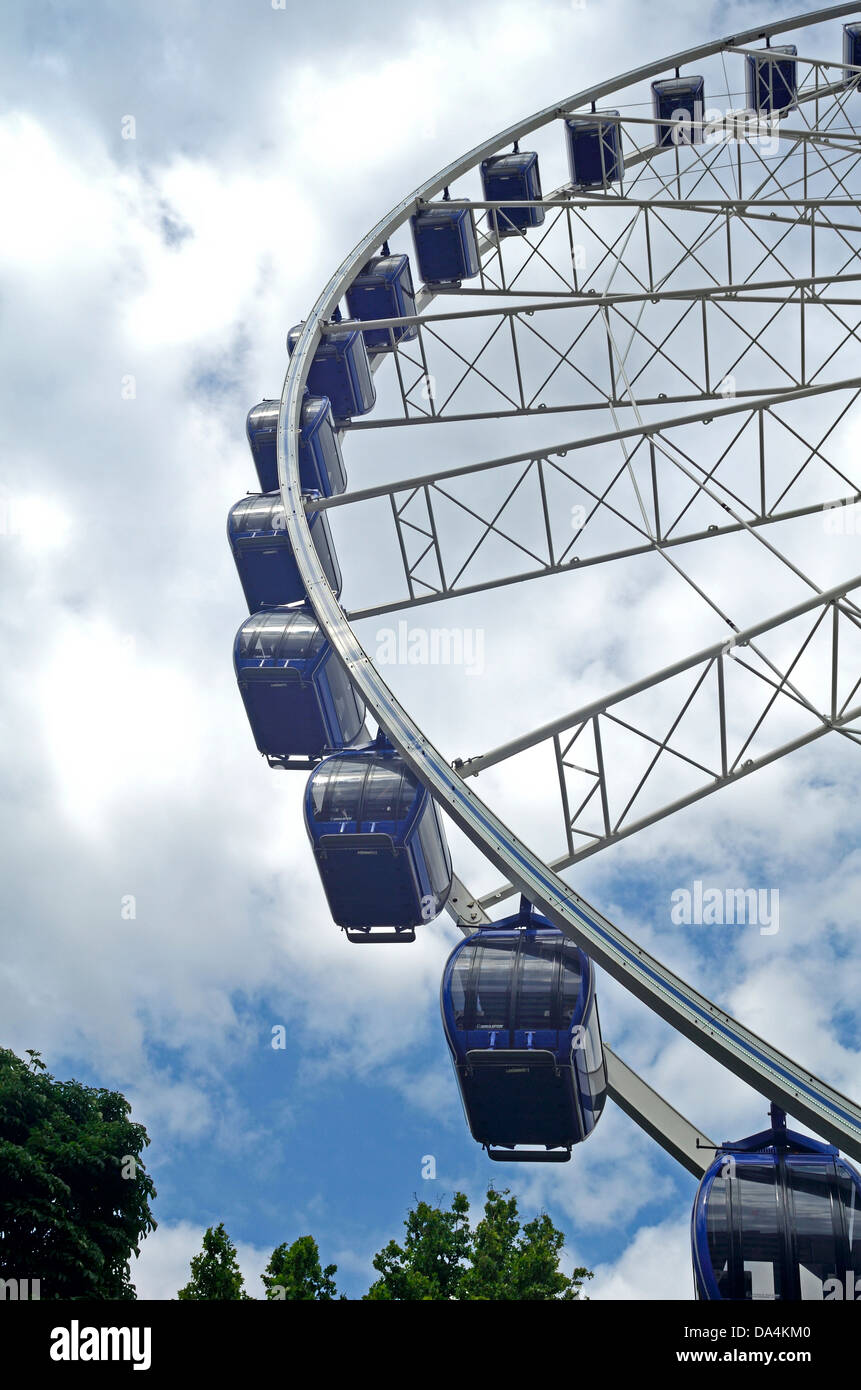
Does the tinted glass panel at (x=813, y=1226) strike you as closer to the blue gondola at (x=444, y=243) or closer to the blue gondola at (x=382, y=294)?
the blue gondola at (x=382, y=294)

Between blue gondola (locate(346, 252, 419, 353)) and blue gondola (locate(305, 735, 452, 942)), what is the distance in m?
13.3

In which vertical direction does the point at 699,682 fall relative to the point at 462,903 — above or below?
above

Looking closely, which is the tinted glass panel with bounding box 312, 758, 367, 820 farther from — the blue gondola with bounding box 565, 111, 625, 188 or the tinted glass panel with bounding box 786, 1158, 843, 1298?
the blue gondola with bounding box 565, 111, 625, 188

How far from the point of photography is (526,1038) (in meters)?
13.8

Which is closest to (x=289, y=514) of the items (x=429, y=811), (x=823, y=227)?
(x=429, y=811)

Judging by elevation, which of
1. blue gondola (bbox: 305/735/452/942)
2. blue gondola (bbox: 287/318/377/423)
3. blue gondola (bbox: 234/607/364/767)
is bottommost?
blue gondola (bbox: 305/735/452/942)

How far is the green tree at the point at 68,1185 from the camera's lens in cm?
1955

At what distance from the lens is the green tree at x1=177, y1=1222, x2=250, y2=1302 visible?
25.8m

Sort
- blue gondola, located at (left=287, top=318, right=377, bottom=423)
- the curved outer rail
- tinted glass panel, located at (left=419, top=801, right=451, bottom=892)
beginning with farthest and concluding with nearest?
blue gondola, located at (left=287, top=318, right=377, bottom=423) → tinted glass panel, located at (left=419, top=801, right=451, bottom=892) → the curved outer rail

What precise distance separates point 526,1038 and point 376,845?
3.65 meters

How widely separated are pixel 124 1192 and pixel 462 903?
28.6ft

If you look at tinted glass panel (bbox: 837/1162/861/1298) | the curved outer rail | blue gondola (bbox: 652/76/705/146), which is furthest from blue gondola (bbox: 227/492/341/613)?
blue gondola (bbox: 652/76/705/146)
